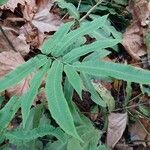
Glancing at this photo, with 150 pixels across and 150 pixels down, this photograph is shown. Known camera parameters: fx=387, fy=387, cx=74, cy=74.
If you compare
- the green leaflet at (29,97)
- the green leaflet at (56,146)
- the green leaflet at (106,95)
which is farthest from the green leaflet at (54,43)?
the green leaflet at (106,95)

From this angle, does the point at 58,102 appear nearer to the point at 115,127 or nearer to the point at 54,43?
the point at 54,43

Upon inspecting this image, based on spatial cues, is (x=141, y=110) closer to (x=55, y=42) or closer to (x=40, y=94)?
(x=40, y=94)

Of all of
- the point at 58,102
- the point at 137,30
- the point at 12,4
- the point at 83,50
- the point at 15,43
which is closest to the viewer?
the point at 58,102

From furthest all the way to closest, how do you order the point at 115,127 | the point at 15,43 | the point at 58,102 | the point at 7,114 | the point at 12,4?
the point at 12,4 < the point at 15,43 < the point at 115,127 < the point at 7,114 < the point at 58,102

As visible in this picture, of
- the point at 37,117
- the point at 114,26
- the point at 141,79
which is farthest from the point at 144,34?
the point at 141,79

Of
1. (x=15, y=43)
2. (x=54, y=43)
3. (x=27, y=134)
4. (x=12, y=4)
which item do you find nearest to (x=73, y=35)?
(x=54, y=43)

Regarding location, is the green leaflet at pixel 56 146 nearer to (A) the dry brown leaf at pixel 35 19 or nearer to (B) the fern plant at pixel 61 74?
(B) the fern plant at pixel 61 74

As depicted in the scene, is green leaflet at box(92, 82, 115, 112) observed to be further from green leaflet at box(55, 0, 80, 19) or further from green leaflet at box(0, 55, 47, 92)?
green leaflet at box(0, 55, 47, 92)

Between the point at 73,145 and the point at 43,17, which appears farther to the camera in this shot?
the point at 43,17
